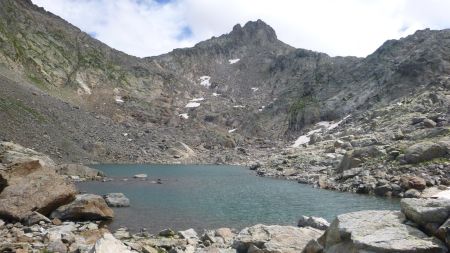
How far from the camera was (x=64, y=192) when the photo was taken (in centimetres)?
3275

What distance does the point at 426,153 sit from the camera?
53281 millimetres

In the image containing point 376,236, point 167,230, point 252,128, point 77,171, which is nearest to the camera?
point 376,236

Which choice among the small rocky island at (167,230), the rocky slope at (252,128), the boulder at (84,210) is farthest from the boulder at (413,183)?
the boulder at (84,210)

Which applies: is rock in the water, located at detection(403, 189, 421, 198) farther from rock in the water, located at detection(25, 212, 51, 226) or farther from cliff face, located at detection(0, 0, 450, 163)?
cliff face, located at detection(0, 0, 450, 163)

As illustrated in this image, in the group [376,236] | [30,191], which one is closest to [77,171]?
[30,191]

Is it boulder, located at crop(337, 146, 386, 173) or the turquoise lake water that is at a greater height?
boulder, located at crop(337, 146, 386, 173)

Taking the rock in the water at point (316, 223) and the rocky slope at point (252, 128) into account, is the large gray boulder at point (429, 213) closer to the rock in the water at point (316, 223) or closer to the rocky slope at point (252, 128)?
the rock in the water at point (316, 223)

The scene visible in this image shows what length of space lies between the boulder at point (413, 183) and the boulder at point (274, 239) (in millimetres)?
30349

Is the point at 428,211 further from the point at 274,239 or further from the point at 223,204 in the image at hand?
the point at 223,204

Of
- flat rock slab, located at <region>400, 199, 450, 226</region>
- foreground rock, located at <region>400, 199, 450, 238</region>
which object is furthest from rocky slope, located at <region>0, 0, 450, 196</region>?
foreground rock, located at <region>400, 199, 450, 238</region>

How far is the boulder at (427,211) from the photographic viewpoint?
1305 centimetres

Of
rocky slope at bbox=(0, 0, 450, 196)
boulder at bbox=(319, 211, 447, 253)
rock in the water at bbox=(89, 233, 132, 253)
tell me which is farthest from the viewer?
rocky slope at bbox=(0, 0, 450, 196)

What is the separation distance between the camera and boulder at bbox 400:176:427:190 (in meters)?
45.6

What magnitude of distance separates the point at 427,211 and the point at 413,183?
36067mm
